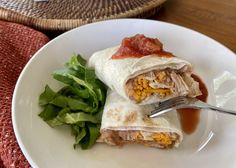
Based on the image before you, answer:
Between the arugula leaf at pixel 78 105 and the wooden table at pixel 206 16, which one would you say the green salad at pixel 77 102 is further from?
the wooden table at pixel 206 16

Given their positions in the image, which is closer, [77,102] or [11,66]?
[77,102]

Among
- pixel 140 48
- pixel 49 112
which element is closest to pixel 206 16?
pixel 140 48

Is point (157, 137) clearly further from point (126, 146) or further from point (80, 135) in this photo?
point (80, 135)

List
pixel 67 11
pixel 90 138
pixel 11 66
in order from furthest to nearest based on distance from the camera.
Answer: pixel 67 11 < pixel 11 66 < pixel 90 138

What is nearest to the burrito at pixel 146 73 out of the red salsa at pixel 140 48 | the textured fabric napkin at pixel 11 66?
the red salsa at pixel 140 48

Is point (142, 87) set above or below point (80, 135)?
above

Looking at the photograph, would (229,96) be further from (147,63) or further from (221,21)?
(221,21)

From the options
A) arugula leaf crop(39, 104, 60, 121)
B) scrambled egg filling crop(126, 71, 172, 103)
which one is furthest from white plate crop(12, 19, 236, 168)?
scrambled egg filling crop(126, 71, 172, 103)
